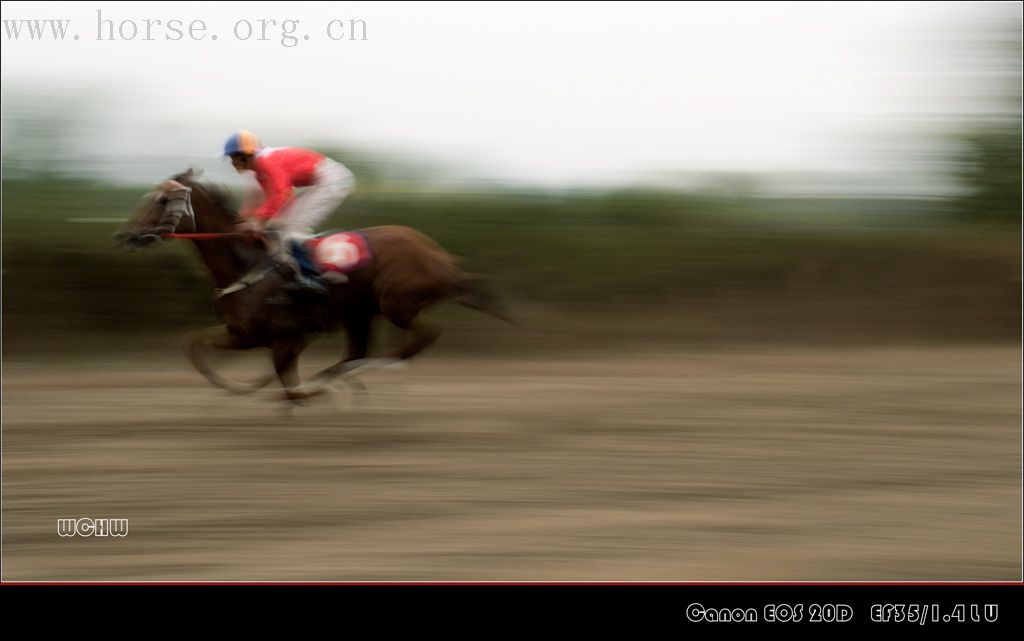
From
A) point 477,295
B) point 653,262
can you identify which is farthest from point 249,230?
point 653,262

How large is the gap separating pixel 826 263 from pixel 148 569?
29.6 feet

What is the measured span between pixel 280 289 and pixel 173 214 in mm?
703

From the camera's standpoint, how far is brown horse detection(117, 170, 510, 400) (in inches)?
241

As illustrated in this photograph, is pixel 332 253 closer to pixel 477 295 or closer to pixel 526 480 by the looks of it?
pixel 477 295

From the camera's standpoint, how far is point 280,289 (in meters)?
6.17

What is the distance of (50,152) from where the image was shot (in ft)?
34.8

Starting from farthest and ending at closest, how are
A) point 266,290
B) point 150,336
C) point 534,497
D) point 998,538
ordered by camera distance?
point 150,336, point 266,290, point 534,497, point 998,538

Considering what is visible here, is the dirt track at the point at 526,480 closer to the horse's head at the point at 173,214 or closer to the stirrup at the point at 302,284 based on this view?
the stirrup at the point at 302,284

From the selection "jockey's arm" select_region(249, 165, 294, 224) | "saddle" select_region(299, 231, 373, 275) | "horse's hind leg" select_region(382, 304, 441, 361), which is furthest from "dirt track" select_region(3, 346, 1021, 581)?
"jockey's arm" select_region(249, 165, 294, 224)

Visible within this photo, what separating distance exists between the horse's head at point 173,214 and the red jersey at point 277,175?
224mm

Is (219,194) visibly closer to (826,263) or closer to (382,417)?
(382,417)

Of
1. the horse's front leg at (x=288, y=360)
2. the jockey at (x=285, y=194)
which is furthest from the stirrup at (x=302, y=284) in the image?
the horse's front leg at (x=288, y=360)

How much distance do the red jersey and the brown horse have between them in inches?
9.8

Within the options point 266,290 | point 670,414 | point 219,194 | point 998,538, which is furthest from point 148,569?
point 670,414
